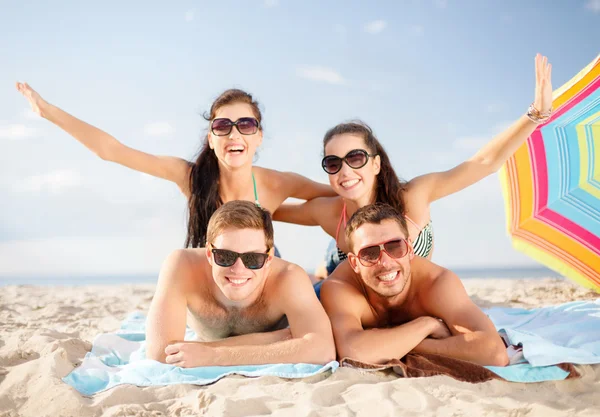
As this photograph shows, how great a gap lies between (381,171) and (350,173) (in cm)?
51

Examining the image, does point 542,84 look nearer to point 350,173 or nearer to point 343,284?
point 350,173

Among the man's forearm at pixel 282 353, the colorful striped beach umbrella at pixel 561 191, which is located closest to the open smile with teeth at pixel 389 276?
the man's forearm at pixel 282 353

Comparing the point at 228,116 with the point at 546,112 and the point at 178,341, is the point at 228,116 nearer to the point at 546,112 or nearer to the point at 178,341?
the point at 178,341

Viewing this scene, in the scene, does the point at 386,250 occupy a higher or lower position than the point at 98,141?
lower

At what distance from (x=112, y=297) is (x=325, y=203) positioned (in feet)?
18.7

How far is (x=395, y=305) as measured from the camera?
4.36 meters

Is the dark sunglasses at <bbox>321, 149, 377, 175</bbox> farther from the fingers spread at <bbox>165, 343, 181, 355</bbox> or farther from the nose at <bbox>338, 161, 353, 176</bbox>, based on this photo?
the fingers spread at <bbox>165, 343, 181, 355</bbox>

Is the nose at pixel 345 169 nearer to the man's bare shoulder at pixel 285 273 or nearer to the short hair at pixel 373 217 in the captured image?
the short hair at pixel 373 217

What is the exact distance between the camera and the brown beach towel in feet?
12.0

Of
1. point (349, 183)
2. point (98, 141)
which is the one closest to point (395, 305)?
point (349, 183)

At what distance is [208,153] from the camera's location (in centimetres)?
564

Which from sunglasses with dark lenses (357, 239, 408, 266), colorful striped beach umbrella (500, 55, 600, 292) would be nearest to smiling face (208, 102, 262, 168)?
sunglasses with dark lenses (357, 239, 408, 266)

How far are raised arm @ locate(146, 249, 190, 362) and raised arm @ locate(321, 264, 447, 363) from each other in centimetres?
113

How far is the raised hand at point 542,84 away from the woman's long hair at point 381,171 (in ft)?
4.81
